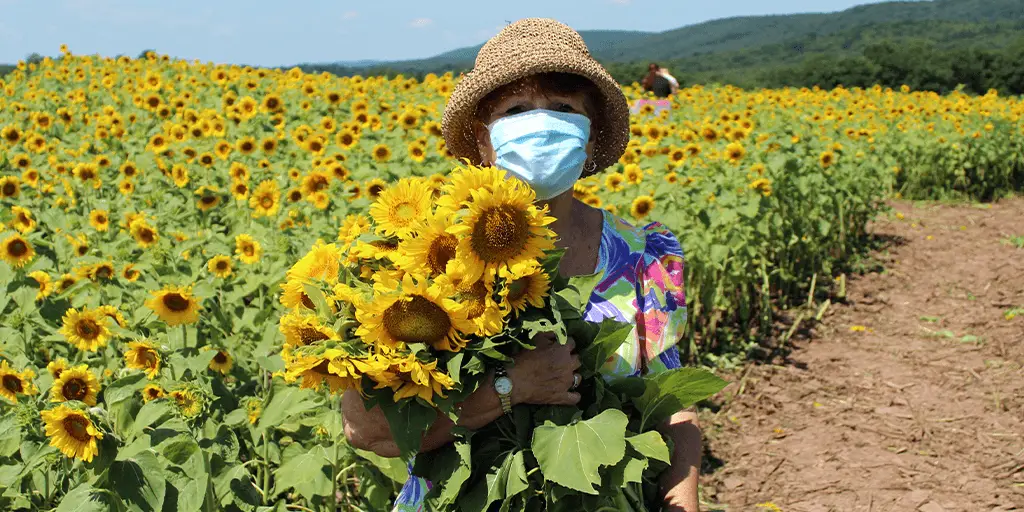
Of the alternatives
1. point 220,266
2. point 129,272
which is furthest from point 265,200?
point 129,272

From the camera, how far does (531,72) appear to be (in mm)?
1833

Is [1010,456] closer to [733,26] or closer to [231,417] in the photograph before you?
[231,417]

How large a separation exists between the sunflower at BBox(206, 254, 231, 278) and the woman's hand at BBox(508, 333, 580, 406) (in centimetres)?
240

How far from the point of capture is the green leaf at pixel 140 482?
6.53ft

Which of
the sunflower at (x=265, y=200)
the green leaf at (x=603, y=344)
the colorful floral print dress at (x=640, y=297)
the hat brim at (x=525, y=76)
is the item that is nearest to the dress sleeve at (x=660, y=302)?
the colorful floral print dress at (x=640, y=297)

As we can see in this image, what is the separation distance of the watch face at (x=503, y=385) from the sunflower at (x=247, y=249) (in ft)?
7.90

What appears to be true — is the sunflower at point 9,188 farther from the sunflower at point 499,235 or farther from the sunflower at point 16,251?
the sunflower at point 499,235

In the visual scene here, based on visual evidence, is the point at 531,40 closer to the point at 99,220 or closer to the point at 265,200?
the point at 265,200

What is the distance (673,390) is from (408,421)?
1.69ft

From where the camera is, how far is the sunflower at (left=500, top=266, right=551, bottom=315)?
1.32 meters

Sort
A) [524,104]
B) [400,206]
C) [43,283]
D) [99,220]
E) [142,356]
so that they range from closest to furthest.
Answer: [400,206], [524,104], [142,356], [43,283], [99,220]

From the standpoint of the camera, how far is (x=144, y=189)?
5570mm

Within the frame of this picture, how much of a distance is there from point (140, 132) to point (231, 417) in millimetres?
6259

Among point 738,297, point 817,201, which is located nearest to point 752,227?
point 738,297
